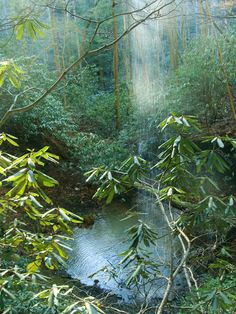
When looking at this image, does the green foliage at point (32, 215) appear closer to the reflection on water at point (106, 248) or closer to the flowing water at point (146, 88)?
the reflection on water at point (106, 248)

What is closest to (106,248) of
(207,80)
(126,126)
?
(207,80)

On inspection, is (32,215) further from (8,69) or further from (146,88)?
(146,88)

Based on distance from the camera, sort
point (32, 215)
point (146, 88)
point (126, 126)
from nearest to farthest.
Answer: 1. point (32, 215)
2. point (146, 88)
3. point (126, 126)

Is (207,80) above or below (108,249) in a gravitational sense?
above

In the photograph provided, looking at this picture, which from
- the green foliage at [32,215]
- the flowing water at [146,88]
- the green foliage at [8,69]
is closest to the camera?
the green foliage at [32,215]

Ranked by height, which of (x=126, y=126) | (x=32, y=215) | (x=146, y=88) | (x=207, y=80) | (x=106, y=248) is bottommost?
(x=106, y=248)

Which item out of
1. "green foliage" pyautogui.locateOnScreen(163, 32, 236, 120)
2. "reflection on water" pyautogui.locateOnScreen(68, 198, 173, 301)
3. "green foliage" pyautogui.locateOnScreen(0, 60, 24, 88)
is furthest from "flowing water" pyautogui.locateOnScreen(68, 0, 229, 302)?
"green foliage" pyautogui.locateOnScreen(0, 60, 24, 88)

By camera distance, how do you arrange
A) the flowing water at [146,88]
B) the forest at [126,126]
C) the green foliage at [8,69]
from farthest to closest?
the flowing water at [146,88]
the forest at [126,126]
the green foliage at [8,69]

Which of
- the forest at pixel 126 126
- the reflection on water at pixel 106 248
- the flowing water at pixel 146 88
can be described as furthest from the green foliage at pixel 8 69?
the flowing water at pixel 146 88

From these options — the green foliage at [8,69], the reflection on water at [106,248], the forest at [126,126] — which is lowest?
the reflection on water at [106,248]

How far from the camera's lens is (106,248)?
4.61m

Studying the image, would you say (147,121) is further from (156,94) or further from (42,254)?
(42,254)

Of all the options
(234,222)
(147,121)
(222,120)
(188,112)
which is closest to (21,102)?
(147,121)

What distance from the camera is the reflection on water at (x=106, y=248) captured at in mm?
3841
